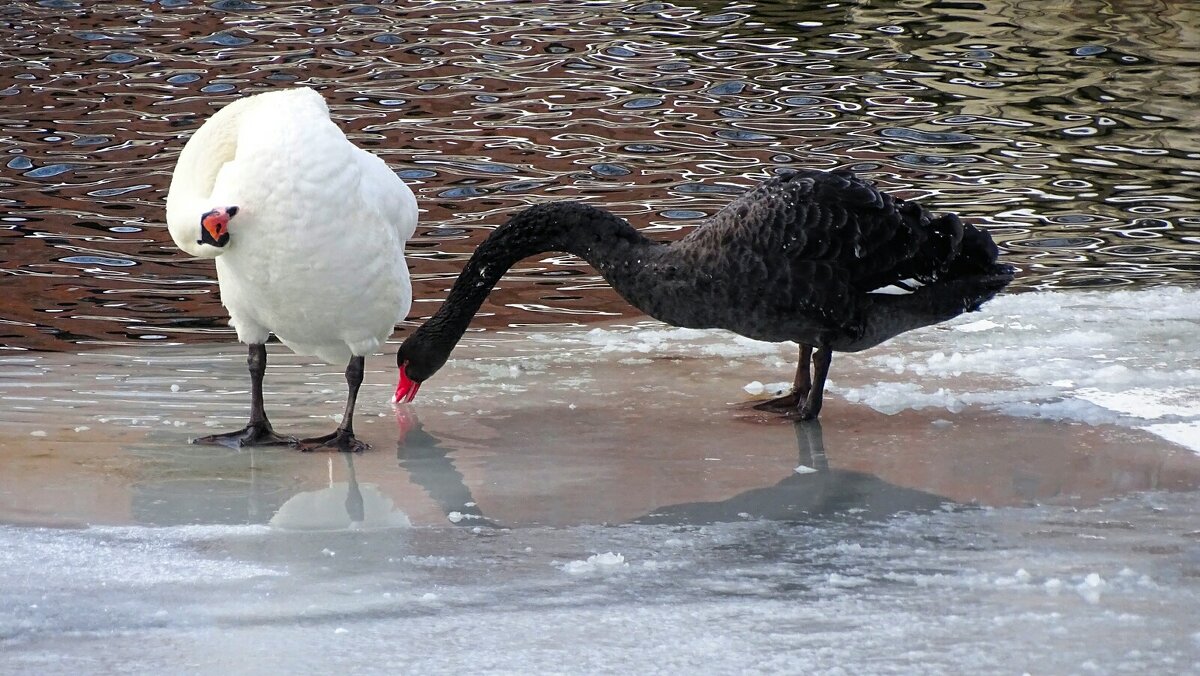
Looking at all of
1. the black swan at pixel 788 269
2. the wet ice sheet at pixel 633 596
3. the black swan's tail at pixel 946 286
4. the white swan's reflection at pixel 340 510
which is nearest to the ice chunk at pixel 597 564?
the wet ice sheet at pixel 633 596

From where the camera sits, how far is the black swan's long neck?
5699 millimetres

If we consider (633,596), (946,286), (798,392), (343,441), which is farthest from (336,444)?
(946,286)

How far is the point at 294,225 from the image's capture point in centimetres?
486

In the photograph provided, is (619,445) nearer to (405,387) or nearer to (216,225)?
(405,387)

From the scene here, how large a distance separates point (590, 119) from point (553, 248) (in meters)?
6.73

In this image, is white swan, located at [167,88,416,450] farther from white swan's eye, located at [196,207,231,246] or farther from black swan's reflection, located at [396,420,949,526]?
black swan's reflection, located at [396,420,949,526]

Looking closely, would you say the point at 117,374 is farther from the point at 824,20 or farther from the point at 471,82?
the point at 824,20

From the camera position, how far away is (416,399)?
19.7ft

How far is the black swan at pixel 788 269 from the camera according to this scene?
5543mm

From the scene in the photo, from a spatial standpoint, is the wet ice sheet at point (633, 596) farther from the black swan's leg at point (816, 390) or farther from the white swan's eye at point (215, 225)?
the black swan's leg at point (816, 390)

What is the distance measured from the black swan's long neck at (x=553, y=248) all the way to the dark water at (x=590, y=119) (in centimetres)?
171

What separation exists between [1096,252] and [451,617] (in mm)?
5932

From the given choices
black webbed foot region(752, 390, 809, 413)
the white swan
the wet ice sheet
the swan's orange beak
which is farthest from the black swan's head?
the wet ice sheet

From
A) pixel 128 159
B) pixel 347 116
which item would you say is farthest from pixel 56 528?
pixel 347 116
